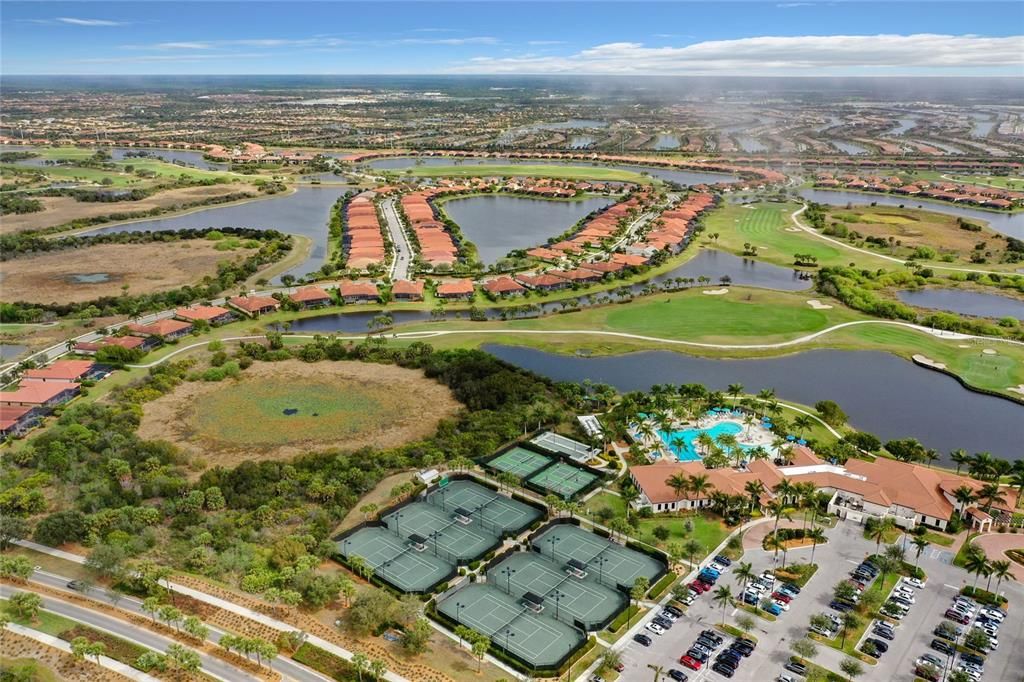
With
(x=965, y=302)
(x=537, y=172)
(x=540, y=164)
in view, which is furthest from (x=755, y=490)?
(x=540, y=164)

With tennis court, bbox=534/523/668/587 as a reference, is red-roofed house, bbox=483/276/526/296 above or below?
above

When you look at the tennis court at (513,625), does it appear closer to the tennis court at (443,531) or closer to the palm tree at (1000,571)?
the tennis court at (443,531)

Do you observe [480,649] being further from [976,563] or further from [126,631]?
[976,563]

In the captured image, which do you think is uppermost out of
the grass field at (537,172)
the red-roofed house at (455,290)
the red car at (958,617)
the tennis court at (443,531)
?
the grass field at (537,172)

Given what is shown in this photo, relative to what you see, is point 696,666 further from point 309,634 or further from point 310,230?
point 310,230

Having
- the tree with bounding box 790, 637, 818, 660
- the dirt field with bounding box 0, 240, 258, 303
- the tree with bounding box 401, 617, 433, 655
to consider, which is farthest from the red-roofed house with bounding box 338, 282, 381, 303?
the tree with bounding box 790, 637, 818, 660

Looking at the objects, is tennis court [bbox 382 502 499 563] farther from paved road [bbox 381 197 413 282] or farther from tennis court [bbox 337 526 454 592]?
paved road [bbox 381 197 413 282]

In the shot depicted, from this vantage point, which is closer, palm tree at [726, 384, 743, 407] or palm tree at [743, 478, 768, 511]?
palm tree at [743, 478, 768, 511]

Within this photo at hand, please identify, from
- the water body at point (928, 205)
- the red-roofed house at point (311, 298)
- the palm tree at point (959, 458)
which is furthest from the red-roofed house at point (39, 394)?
the water body at point (928, 205)
